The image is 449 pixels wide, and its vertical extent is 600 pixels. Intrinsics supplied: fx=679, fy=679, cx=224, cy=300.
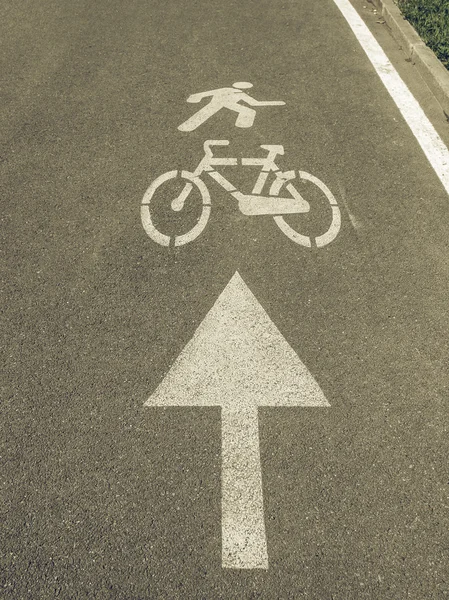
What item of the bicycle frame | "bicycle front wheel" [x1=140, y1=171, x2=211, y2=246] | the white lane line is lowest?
"bicycle front wheel" [x1=140, y1=171, x2=211, y2=246]

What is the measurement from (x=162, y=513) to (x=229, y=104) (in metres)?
4.39

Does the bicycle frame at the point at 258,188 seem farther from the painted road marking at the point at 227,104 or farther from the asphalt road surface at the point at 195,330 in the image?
the painted road marking at the point at 227,104

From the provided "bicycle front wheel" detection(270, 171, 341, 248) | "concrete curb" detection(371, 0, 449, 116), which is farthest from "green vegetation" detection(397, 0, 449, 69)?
"bicycle front wheel" detection(270, 171, 341, 248)

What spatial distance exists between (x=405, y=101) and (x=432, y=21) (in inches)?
77.0

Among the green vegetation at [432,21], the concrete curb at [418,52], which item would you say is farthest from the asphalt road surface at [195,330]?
the green vegetation at [432,21]

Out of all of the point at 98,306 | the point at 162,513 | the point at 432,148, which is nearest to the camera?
the point at 162,513

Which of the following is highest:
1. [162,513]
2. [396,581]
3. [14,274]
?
[396,581]

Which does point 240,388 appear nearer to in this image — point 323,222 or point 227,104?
point 323,222

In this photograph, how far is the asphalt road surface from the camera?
3.12 metres

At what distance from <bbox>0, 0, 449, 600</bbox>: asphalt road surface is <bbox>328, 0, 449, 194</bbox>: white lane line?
0.11 meters

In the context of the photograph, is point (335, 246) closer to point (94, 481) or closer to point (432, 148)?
point (432, 148)

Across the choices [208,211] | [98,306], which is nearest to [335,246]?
[208,211]

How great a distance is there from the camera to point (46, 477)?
3.41m

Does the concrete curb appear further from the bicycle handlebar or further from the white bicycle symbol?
the bicycle handlebar
